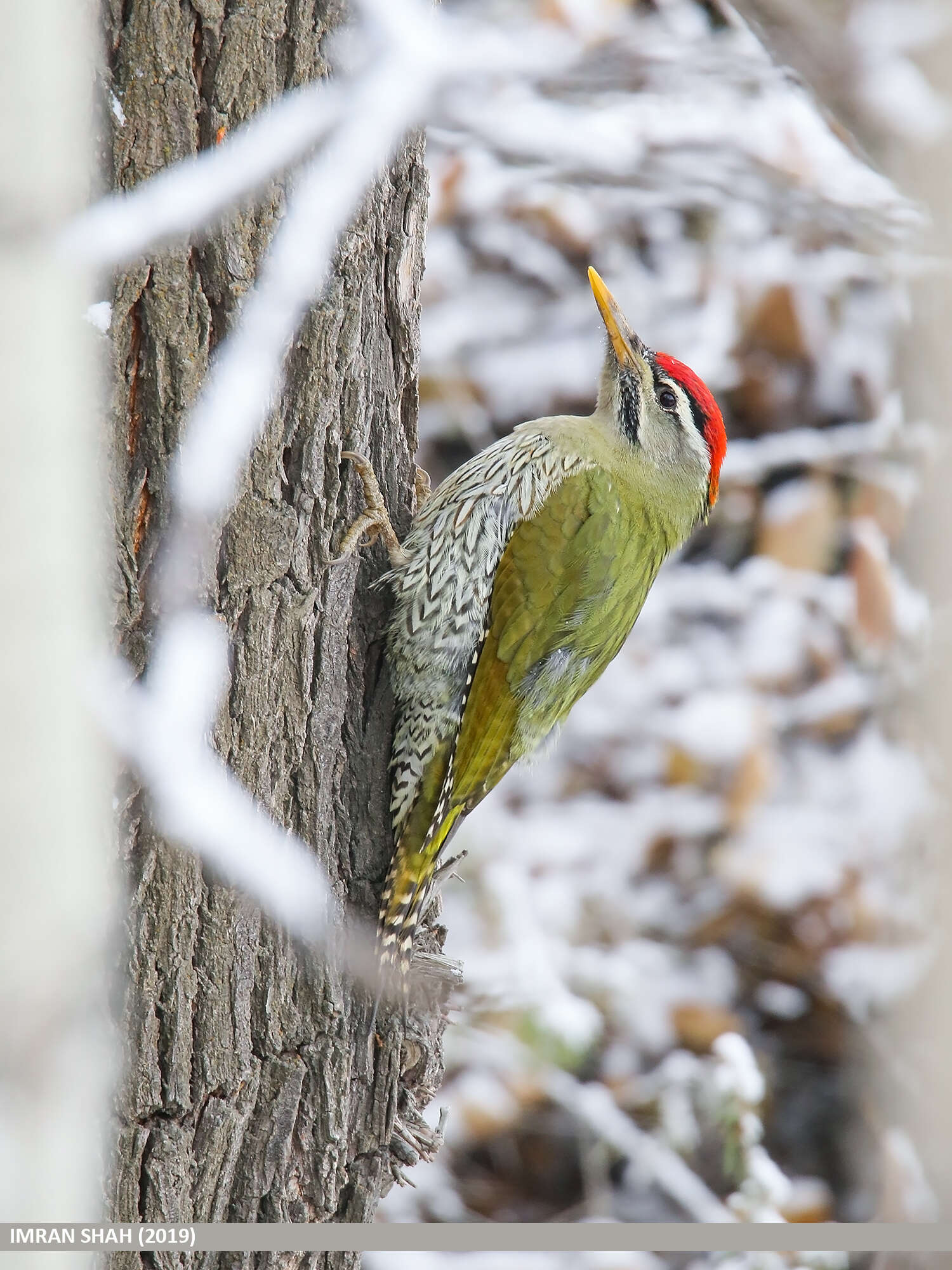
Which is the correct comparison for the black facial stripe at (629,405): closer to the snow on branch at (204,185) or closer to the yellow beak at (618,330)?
the yellow beak at (618,330)

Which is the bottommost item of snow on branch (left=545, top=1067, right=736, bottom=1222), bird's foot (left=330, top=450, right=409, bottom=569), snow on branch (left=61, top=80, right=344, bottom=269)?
snow on branch (left=545, top=1067, right=736, bottom=1222)

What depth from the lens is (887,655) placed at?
3.58m

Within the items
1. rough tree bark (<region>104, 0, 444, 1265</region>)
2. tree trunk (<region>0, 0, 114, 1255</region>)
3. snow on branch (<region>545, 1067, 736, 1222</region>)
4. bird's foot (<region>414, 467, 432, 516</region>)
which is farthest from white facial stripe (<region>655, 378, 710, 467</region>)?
snow on branch (<region>545, 1067, 736, 1222</region>)

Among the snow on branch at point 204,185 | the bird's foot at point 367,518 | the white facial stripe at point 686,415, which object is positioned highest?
the snow on branch at point 204,185

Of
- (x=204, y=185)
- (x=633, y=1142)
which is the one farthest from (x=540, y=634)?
(x=633, y=1142)

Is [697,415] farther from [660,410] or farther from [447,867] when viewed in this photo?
[447,867]

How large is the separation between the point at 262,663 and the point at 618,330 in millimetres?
1185

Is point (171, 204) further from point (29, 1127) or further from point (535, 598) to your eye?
point (29, 1127)

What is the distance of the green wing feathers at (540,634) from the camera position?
1.97 m

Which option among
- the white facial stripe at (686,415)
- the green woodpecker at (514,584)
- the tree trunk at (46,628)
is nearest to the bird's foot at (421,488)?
the green woodpecker at (514,584)

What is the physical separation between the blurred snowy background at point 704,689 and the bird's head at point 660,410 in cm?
102

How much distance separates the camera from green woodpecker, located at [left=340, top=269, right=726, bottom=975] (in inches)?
74.7

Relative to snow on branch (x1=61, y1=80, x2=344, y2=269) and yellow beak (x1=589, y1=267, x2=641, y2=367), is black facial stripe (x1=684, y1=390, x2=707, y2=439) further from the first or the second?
snow on branch (x1=61, y1=80, x2=344, y2=269)

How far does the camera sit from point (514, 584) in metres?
2.08
